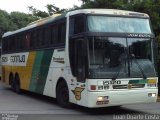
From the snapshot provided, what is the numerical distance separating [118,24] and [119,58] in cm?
120

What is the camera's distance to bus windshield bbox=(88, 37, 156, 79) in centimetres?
1269

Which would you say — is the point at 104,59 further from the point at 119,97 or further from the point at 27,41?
the point at 27,41

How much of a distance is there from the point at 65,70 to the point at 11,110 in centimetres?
234

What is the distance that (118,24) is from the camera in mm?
13445

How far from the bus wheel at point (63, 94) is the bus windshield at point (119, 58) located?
2.29m

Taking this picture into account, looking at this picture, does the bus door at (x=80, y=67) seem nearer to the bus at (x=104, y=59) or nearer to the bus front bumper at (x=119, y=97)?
the bus at (x=104, y=59)

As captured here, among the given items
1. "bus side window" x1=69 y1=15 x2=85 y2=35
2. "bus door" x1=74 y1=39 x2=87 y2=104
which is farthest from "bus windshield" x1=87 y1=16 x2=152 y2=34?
"bus door" x1=74 y1=39 x2=87 y2=104

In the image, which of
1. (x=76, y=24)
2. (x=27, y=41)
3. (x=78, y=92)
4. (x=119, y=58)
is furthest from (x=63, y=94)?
(x=27, y=41)

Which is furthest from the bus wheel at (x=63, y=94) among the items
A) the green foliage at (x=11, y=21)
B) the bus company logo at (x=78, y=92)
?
the green foliage at (x=11, y=21)

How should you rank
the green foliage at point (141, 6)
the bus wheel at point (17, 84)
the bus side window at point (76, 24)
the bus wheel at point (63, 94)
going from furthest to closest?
1. the green foliage at point (141, 6)
2. the bus wheel at point (17, 84)
3. the bus wheel at point (63, 94)
4. the bus side window at point (76, 24)

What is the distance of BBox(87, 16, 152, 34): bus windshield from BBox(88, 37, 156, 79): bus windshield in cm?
33

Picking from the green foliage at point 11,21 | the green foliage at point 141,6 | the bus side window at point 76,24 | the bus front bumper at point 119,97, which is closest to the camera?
the bus front bumper at point 119,97

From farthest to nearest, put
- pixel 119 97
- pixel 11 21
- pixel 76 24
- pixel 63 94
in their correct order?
pixel 11 21 < pixel 63 94 < pixel 76 24 < pixel 119 97

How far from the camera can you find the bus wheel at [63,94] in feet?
48.0
